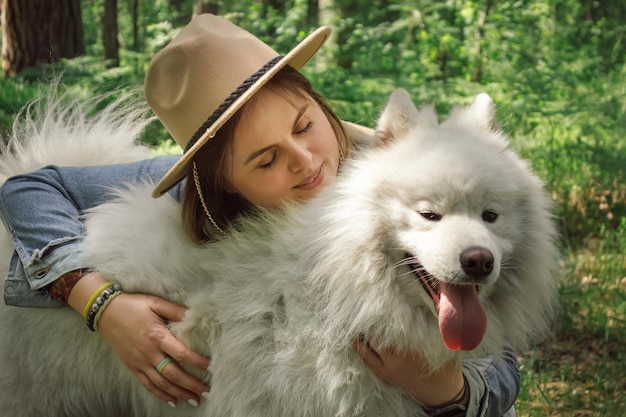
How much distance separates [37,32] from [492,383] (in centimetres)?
645

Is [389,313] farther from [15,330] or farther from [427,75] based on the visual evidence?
[427,75]

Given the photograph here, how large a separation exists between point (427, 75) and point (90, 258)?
6964 mm

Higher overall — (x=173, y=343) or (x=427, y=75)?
(x=173, y=343)

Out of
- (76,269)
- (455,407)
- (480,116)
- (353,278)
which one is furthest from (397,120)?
(76,269)

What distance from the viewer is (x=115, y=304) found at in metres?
2.21

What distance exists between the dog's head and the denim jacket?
212 mm

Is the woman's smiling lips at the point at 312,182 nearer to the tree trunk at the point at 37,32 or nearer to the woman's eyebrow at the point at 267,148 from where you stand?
the woman's eyebrow at the point at 267,148

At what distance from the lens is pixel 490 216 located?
1882 mm

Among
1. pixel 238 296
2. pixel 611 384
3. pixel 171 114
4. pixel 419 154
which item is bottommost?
pixel 611 384

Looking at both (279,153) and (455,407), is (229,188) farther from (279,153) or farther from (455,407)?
Answer: (455,407)

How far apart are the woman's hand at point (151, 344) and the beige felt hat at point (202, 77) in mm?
382

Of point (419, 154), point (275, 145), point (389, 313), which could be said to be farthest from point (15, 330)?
point (419, 154)

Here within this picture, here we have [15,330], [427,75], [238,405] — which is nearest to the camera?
[238,405]

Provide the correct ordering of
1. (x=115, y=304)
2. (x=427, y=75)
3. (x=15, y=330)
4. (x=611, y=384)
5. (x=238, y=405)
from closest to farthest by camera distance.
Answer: (x=238, y=405) → (x=115, y=304) → (x=15, y=330) → (x=611, y=384) → (x=427, y=75)
